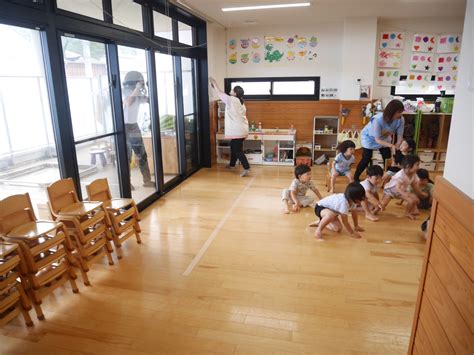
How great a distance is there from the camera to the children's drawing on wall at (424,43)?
596 cm

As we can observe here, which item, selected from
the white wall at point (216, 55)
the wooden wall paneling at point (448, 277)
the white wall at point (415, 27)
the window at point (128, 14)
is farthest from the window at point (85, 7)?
the white wall at point (415, 27)

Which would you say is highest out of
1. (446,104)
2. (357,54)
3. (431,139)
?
(357,54)

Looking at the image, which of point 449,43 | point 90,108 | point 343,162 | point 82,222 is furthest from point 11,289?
point 449,43

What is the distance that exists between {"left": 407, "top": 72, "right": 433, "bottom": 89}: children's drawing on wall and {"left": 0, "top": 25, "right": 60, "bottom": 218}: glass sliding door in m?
5.92

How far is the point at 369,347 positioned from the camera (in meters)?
2.03

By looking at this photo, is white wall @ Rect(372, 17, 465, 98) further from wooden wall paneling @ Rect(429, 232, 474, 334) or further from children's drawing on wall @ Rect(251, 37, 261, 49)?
wooden wall paneling @ Rect(429, 232, 474, 334)

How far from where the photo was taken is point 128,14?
3.95 m

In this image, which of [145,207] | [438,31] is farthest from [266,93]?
[145,207]

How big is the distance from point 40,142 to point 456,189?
10.2ft

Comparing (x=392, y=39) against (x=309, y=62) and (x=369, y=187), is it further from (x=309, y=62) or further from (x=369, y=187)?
(x=369, y=187)

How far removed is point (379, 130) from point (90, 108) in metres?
3.63

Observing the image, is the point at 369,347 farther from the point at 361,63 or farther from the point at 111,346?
the point at 361,63

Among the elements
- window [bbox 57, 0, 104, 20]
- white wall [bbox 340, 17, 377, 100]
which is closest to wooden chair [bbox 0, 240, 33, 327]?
window [bbox 57, 0, 104, 20]

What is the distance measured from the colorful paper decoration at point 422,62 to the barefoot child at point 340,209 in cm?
396
